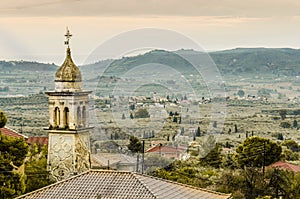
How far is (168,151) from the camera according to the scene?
182 feet

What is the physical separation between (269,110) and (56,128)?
87904mm

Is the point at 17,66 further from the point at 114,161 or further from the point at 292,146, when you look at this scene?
the point at 114,161

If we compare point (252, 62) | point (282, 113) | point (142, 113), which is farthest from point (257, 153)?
point (252, 62)

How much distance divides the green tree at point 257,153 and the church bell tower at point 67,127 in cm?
1418

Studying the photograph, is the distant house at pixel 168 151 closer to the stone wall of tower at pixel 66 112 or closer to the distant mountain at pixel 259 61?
the stone wall of tower at pixel 66 112

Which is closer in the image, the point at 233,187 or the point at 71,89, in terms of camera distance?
the point at 71,89

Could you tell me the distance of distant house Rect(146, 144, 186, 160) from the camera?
172 feet

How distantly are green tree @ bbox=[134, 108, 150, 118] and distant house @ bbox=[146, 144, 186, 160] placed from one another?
2.63 meters

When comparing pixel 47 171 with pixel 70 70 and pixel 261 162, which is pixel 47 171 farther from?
pixel 261 162

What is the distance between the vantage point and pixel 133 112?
185 ft

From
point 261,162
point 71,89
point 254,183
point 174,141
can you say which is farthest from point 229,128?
point 71,89

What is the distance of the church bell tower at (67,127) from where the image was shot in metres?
38.2

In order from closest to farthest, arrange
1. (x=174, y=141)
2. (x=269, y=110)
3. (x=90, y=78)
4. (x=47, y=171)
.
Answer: (x=47, y=171) → (x=90, y=78) → (x=174, y=141) → (x=269, y=110)

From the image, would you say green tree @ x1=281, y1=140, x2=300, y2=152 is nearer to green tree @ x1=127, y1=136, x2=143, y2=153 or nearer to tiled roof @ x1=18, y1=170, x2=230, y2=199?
green tree @ x1=127, y1=136, x2=143, y2=153
